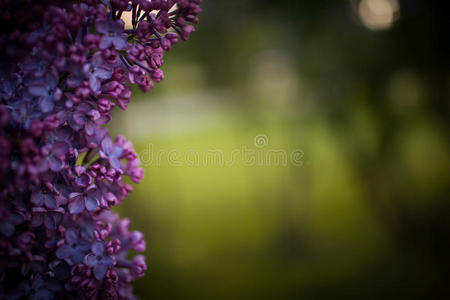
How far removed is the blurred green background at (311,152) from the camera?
136 inches

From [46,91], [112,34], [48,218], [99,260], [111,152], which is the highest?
[112,34]

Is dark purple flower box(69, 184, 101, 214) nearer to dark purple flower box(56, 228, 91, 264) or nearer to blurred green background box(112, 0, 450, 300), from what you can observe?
dark purple flower box(56, 228, 91, 264)

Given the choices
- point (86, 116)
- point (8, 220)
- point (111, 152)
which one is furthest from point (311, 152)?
point (8, 220)

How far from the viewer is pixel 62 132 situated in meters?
0.90

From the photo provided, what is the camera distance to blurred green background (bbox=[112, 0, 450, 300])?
344cm

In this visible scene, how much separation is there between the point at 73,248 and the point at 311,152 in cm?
428

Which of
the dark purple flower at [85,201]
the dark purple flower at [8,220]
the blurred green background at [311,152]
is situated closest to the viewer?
the dark purple flower at [8,220]

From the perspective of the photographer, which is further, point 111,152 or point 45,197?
point 111,152

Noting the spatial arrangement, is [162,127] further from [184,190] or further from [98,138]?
[98,138]

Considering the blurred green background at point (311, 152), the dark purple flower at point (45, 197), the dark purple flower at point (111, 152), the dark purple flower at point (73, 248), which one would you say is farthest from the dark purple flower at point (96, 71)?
the blurred green background at point (311, 152)

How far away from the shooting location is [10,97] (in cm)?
88

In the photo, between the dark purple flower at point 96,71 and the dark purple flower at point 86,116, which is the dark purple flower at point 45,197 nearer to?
the dark purple flower at point 86,116

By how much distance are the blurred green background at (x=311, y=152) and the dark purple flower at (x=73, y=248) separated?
3.14 metres

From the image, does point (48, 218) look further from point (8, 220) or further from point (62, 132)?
point (62, 132)
